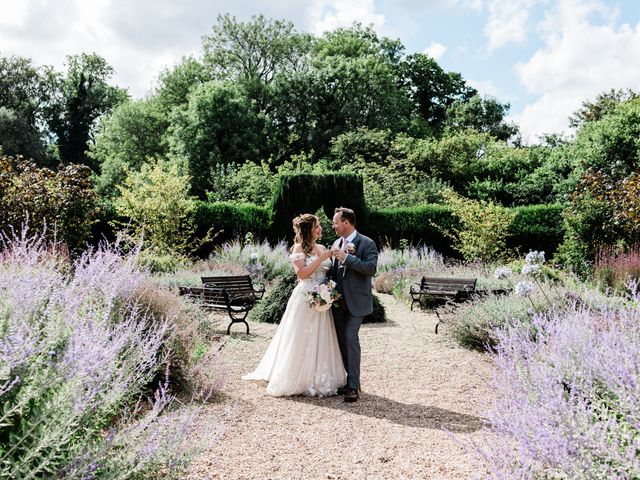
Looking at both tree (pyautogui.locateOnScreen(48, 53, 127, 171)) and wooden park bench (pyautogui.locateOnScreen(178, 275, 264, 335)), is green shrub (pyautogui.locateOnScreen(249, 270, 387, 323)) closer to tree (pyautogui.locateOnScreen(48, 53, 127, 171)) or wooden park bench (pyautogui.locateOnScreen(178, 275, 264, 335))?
wooden park bench (pyautogui.locateOnScreen(178, 275, 264, 335))

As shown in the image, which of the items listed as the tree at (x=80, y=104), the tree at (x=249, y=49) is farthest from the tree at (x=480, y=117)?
the tree at (x=80, y=104)

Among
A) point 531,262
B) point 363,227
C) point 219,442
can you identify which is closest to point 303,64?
point 363,227

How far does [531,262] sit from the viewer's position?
Result: 7895 mm

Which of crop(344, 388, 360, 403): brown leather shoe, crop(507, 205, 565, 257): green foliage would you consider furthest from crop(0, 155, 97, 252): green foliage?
crop(507, 205, 565, 257): green foliage

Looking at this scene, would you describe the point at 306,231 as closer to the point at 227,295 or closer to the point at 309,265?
the point at 309,265

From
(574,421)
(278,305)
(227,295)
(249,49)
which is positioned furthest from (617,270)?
(249,49)

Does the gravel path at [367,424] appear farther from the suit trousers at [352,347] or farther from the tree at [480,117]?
the tree at [480,117]

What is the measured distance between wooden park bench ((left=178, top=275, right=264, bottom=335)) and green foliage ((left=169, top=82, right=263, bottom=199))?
1775 cm

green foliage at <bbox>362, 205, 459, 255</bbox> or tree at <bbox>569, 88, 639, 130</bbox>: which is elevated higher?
tree at <bbox>569, 88, 639, 130</bbox>

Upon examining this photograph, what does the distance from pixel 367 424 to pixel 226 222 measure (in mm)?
14139

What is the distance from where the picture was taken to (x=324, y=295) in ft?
18.7

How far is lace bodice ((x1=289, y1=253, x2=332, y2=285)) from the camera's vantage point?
5.96 meters

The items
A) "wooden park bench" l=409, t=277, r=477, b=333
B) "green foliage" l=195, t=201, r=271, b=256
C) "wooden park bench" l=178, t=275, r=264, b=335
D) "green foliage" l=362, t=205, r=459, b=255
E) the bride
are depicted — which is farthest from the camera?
"green foliage" l=362, t=205, r=459, b=255

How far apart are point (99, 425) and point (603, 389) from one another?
110 inches
